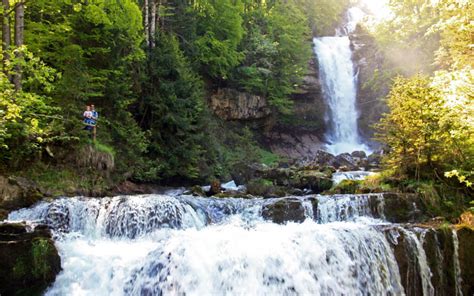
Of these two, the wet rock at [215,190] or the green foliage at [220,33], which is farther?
the green foliage at [220,33]

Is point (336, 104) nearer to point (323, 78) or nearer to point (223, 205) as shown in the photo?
point (323, 78)

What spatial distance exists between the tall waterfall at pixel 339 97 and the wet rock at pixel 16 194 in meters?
21.8

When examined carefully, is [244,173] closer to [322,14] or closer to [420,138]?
[420,138]

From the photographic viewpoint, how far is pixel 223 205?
35.8ft

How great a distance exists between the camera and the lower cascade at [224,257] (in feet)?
21.5

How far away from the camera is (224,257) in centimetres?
684

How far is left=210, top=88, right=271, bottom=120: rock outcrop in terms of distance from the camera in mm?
25516

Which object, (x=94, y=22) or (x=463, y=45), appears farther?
(x=94, y=22)

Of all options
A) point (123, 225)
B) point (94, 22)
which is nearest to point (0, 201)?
point (123, 225)

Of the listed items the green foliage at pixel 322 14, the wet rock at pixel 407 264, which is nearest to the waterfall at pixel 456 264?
the wet rock at pixel 407 264

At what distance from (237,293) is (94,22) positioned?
11.7 m

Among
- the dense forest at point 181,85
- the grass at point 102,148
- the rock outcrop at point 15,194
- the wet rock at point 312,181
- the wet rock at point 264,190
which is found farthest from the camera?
the wet rock at point 312,181

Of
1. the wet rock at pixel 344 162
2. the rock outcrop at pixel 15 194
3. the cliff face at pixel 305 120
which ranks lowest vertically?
the rock outcrop at pixel 15 194

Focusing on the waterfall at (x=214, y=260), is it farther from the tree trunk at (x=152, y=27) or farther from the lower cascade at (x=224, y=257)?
the tree trunk at (x=152, y=27)
